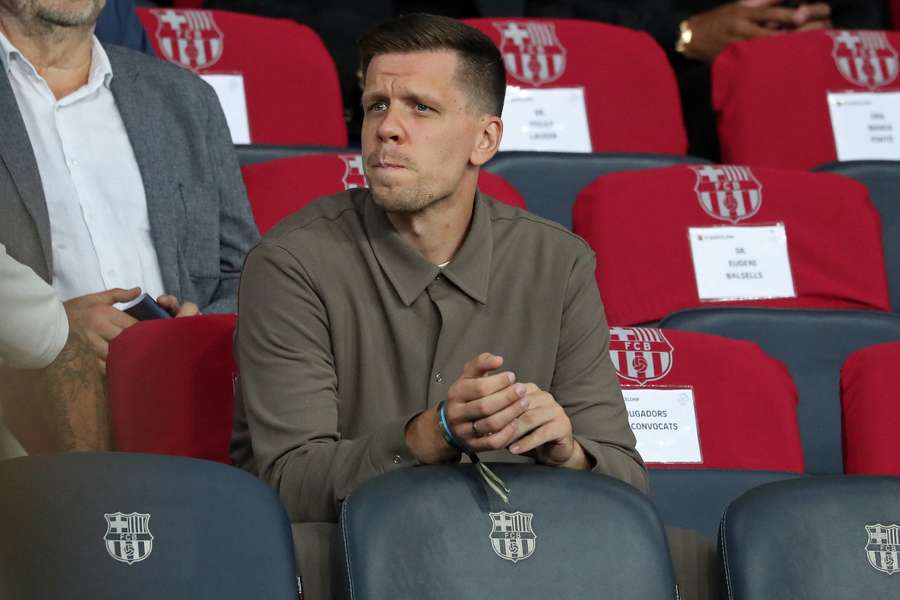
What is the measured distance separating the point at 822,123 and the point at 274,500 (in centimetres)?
152

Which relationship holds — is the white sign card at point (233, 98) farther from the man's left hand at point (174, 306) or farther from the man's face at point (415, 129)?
the man's face at point (415, 129)

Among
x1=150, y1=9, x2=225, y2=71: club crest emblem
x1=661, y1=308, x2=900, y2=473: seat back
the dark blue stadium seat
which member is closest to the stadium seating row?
the dark blue stadium seat

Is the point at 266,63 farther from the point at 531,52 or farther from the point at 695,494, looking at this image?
the point at 695,494

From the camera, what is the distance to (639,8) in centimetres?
272

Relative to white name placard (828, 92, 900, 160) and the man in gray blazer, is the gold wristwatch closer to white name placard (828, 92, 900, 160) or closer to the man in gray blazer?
white name placard (828, 92, 900, 160)

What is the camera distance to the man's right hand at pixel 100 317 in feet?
4.83

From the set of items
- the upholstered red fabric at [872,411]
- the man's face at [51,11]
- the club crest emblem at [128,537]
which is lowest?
the upholstered red fabric at [872,411]

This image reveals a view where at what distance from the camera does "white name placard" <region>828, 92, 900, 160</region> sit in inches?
91.7

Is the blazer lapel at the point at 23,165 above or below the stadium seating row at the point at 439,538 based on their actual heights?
above

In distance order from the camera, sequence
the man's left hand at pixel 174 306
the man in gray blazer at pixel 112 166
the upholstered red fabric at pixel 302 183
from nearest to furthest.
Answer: the man's left hand at pixel 174 306
the man in gray blazer at pixel 112 166
the upholstered red fabric at pixel 302 183

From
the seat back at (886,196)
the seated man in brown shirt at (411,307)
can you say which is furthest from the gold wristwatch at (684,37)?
the seated man in brown shirt at (411,307)

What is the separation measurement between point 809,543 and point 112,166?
100 centimetres

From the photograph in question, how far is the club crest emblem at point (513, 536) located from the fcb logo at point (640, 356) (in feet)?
1.52

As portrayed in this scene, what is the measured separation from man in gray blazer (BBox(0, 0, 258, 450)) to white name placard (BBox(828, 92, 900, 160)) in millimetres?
1049
